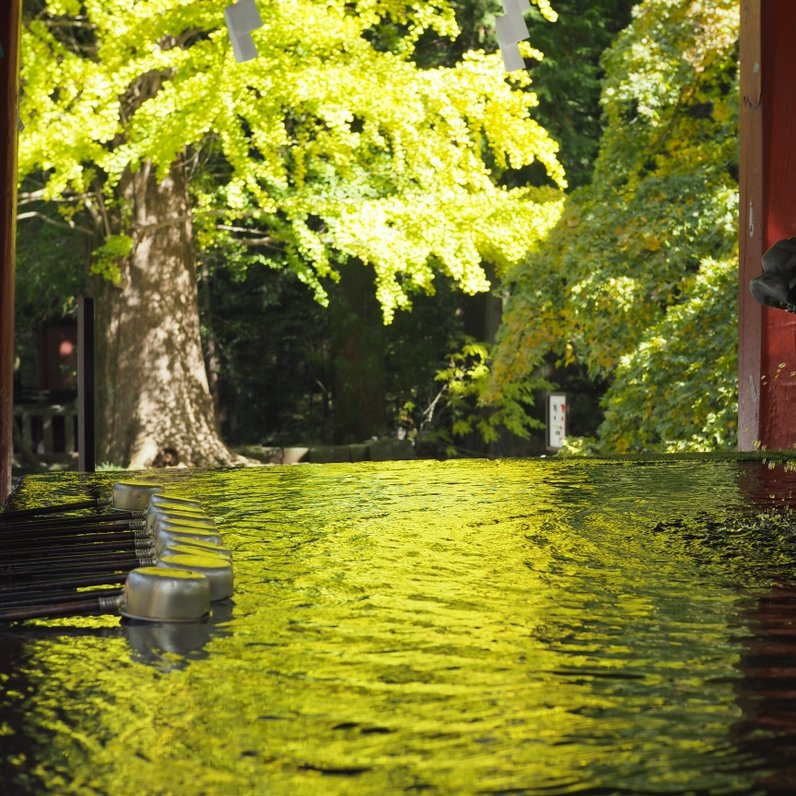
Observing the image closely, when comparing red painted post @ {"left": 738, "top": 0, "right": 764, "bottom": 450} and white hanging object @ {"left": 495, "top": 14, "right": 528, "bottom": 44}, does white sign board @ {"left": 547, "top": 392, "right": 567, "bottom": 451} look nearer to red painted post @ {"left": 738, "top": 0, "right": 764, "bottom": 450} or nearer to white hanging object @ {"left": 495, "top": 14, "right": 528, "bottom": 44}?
white hanging object @ {"left": 495, "top": 14, "right": 528, "bottom": 44}

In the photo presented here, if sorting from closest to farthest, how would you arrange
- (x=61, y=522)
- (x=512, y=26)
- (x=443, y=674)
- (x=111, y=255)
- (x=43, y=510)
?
(x=443, y=674)
(x=61, y=522)
(x=43, y=510)
(x=512, y=26)
(x=111, y=255)

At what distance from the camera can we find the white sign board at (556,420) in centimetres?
1072

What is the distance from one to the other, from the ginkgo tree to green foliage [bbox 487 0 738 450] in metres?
0.71

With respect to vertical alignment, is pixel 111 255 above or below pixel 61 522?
above

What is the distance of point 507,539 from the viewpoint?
1.65 metres

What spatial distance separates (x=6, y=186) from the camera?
2934 mm

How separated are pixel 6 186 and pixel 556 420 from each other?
8.24 meters

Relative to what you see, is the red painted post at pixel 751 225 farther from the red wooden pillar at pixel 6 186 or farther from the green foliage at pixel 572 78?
the green foliage at pixel 572 78

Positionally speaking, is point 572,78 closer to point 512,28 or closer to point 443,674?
point 512,28

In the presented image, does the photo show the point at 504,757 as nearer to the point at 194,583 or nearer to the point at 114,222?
the point at 194,583

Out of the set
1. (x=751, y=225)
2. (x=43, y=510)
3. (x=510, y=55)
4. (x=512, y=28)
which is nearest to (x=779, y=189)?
(x=751, y=225)

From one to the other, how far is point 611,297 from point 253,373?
7190mm

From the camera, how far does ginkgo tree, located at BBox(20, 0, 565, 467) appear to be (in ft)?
28.7

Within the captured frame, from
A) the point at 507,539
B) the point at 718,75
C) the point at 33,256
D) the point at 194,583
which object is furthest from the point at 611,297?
the point at 194,583
